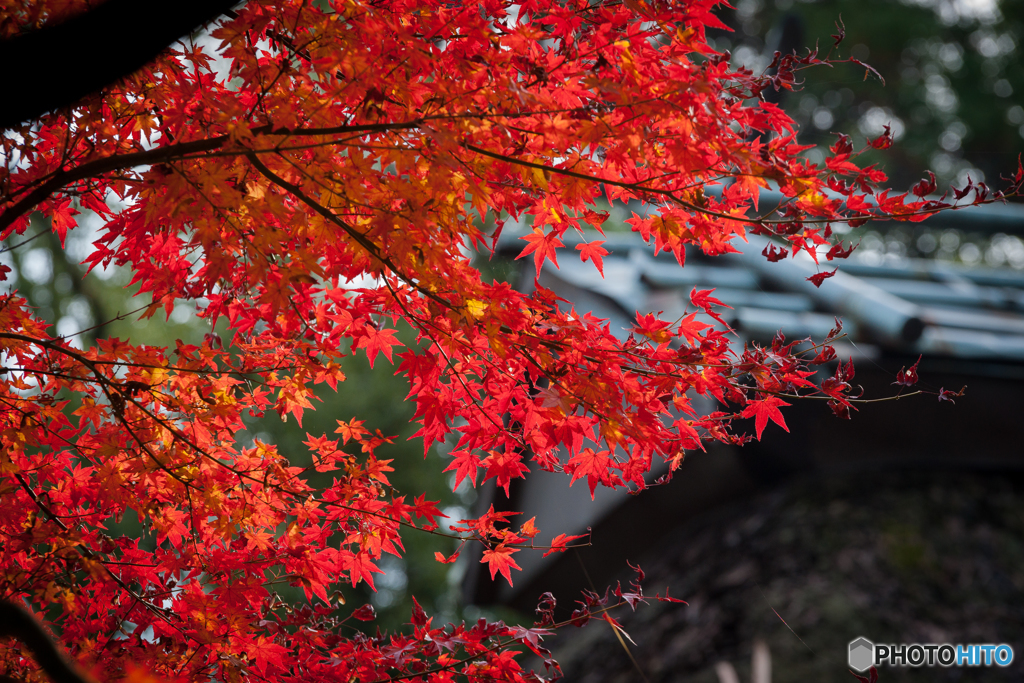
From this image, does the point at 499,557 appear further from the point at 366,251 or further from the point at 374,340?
the point at 366,251

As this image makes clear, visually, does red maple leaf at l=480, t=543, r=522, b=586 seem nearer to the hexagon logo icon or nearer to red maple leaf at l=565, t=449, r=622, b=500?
red maple leaf at l=565, t=449, r=622, b=500

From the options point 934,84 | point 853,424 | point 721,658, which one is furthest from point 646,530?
point 934,84

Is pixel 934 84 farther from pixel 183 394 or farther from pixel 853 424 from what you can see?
pixel 183 394

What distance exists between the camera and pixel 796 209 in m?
1.99

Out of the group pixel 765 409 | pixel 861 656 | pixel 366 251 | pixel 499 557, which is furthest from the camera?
pixel 861 656

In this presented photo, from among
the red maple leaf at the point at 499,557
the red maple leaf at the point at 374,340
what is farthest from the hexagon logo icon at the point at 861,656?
the red maple leaf at the point at 374,340

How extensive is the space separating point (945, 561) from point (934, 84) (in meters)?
13.3

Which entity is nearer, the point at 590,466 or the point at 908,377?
the point at 908,377

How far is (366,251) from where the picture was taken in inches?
76.6

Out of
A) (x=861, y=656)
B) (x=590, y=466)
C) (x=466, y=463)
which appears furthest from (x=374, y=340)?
(x=861, y=656)

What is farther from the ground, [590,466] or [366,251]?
[366,251]
